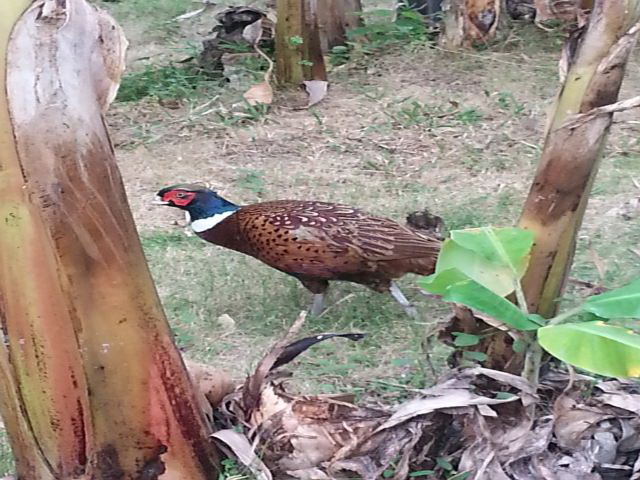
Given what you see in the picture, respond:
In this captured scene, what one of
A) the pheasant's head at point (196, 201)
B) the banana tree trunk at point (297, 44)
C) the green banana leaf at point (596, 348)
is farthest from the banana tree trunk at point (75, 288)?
the banana tree trunk at point (297, 44)

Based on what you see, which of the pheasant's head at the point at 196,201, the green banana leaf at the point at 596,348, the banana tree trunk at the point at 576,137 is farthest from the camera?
the pheasant's head at the point at 196,201

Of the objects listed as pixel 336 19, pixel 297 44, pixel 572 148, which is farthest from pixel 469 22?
pixel 572 148

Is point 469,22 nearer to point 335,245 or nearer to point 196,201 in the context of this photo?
point 196,201

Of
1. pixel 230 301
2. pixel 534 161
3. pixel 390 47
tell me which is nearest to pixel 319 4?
pixel 390 47

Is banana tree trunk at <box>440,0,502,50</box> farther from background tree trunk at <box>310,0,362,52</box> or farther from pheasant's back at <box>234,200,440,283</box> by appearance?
pheasant's back at <box>234,200,440,283</box>

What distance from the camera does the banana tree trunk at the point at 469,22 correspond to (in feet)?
19.4

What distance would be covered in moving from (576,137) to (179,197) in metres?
2.05

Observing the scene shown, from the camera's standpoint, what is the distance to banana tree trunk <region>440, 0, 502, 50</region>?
5.91 m

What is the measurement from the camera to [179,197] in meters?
3.88

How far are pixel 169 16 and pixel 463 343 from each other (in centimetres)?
588

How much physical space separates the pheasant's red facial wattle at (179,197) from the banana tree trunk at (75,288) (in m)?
1.75

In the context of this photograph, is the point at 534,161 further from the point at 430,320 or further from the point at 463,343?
the point at 463,343

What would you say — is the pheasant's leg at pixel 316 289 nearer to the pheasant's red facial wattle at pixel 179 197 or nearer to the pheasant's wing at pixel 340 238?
the pheasant's wing at pixel 340 238

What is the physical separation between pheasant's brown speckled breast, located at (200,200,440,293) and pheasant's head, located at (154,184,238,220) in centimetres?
23
